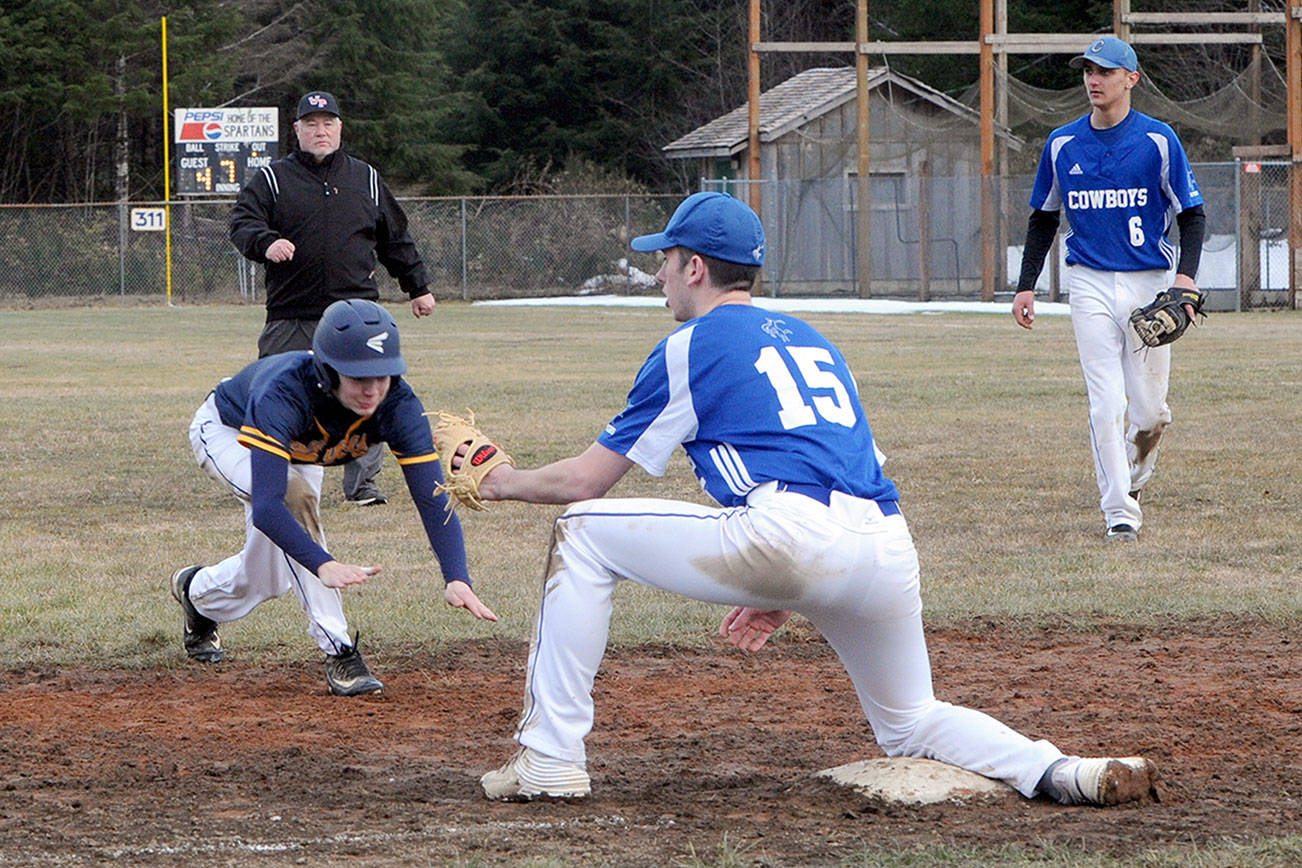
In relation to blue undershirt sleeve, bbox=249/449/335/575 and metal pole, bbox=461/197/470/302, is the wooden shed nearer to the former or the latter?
metal pole, bbox=461/197/470/302

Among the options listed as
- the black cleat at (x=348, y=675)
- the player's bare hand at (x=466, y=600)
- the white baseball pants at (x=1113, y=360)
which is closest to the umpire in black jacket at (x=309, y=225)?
the white baseball pants at (x=1113, y=360)

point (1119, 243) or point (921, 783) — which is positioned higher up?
point (1119, 243)

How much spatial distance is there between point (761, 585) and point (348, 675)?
82.2 inches

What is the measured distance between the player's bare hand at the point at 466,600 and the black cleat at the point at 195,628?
160cm

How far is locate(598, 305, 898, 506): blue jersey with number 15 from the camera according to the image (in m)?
4.17

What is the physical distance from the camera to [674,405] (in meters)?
4.20

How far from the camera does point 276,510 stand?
4.99m

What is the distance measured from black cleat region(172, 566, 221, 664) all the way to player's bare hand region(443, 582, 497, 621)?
1.60m

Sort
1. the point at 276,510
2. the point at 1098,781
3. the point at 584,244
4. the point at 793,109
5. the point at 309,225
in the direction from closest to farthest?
the point at 1098,781
the point at 276,510
the point at 309,225
the point at 584,244
the point at 793,109

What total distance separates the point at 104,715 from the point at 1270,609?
14.4 feet

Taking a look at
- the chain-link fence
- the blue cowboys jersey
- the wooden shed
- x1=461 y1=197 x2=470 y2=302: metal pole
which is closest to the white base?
the blue cowboys jersey

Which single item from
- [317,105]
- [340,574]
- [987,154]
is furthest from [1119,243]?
[987,154]

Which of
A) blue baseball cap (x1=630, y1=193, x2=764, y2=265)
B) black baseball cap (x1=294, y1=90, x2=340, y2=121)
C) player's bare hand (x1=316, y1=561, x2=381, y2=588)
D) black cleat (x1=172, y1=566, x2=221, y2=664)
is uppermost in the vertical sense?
black baseball cap (x1=294, y1=90, x2=340, y2=121)

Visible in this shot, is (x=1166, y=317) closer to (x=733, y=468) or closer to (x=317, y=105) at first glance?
(x=317, y=105)
